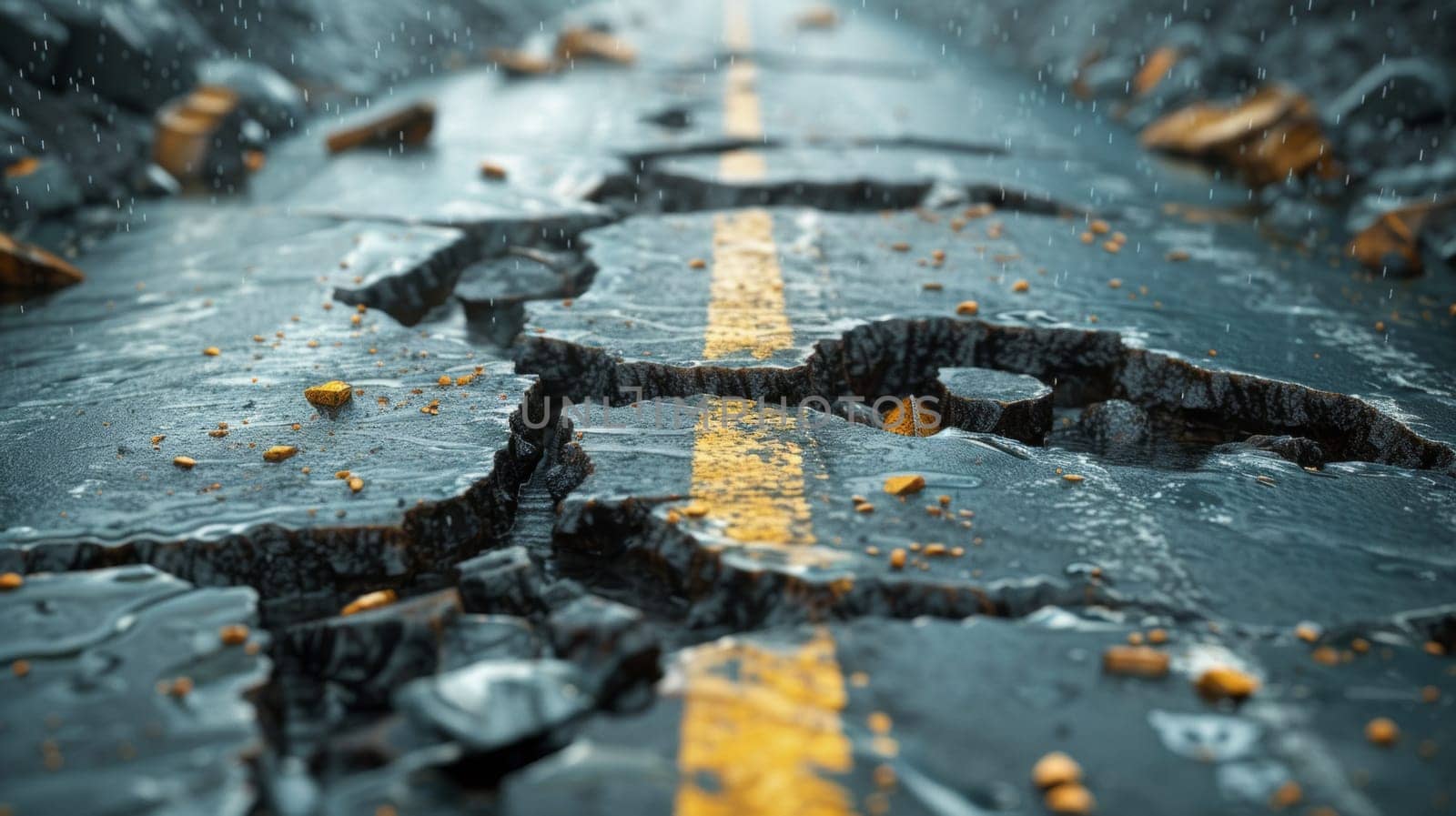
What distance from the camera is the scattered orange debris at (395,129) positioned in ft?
15.2

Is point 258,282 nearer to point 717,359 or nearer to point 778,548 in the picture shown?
point 717,359

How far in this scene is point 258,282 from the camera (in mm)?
2893

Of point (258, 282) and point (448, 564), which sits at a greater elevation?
point (258, 282)

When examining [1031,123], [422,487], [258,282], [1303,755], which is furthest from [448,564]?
[1031,123]

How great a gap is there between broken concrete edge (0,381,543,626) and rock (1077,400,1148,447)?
1222 millimetres

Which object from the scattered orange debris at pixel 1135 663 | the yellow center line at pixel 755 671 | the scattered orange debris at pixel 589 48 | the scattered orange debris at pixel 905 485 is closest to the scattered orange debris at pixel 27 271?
the yellow center line at pixel 755 671

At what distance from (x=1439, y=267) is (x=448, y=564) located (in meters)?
3.00

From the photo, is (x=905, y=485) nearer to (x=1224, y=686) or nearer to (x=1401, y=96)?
(x=1224, y=686)

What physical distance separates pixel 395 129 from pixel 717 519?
362 centimetres

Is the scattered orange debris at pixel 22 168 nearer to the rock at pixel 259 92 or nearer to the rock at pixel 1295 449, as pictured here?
the rock at pixel 259 92

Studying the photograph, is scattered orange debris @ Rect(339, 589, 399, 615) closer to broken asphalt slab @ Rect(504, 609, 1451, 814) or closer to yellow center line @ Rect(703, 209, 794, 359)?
broken asphalt slab @ Rect(504, 609, 1451, 814)

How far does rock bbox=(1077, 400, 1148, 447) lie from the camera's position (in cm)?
218

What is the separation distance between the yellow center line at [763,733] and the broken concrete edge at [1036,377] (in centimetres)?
89

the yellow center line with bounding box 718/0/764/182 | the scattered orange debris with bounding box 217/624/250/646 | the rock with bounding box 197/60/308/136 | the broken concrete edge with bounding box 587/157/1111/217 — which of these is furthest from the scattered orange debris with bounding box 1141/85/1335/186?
the scattered orange debris with bounding box 217/624/250/646
